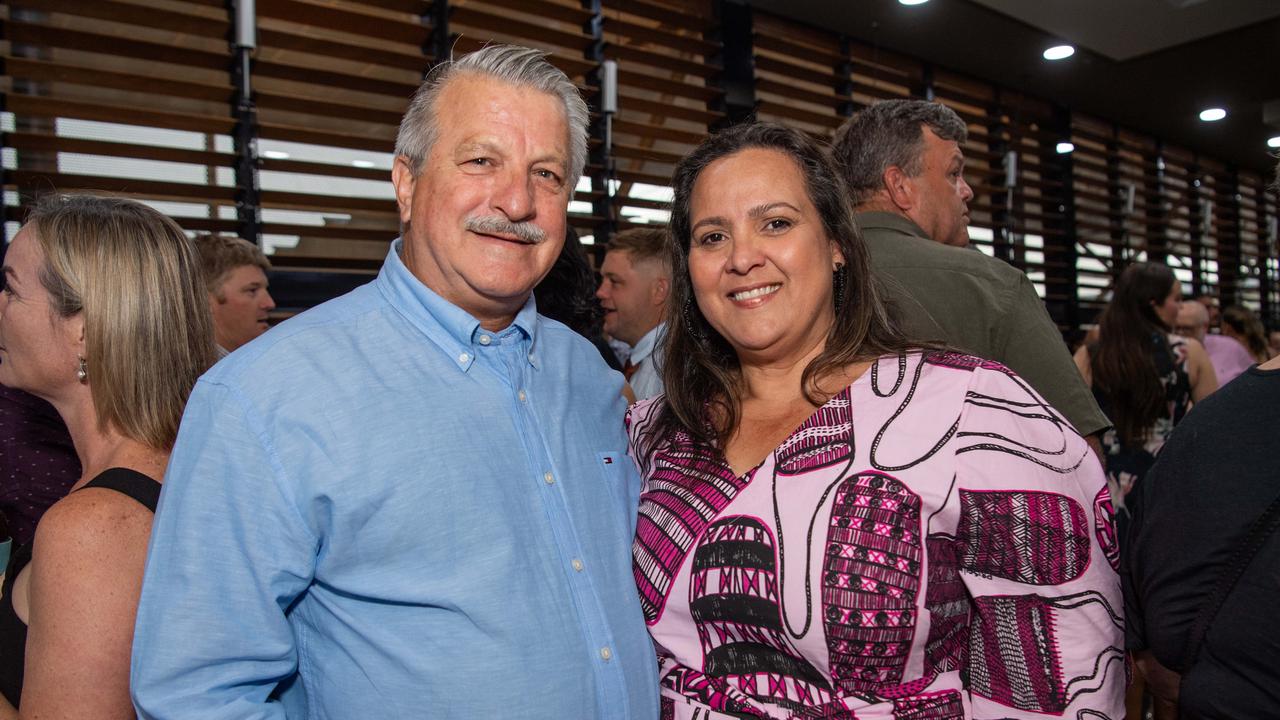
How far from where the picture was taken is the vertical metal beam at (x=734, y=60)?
4848mm

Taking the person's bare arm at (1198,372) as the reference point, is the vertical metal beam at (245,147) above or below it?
above

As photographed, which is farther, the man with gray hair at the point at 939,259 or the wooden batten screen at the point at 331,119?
the wooden batten screen at the point at 331,119

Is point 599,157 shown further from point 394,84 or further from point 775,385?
point 775,385

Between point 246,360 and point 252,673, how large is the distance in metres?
0.41

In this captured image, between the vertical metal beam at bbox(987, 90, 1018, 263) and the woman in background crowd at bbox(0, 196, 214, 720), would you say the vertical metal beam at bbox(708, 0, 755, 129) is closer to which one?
the vertical metal beam at bbox(987, 90, 1018, 263)

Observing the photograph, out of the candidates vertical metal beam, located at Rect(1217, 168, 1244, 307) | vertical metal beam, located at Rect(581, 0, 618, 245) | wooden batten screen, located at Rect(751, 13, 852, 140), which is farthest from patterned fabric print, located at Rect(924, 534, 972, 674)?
vertical metal beam, located at Rect(1217, 168, 1244, 307)

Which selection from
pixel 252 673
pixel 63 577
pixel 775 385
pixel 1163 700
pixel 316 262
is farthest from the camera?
pixel 316 262

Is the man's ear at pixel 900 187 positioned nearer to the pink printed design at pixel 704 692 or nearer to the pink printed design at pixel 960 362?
the pink printed design at pixel 960 362

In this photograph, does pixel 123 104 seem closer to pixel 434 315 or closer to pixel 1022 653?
pixel 434 315

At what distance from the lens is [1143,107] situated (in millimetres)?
7418

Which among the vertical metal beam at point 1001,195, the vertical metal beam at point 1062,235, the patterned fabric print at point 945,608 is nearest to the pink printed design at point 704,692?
the patterned fabric print at point 945,608

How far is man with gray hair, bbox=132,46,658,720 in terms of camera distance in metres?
1.14

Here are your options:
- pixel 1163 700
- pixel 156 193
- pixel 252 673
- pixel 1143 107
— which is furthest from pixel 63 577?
pixel 1143 107

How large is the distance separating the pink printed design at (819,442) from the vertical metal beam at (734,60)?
3.65 meters
